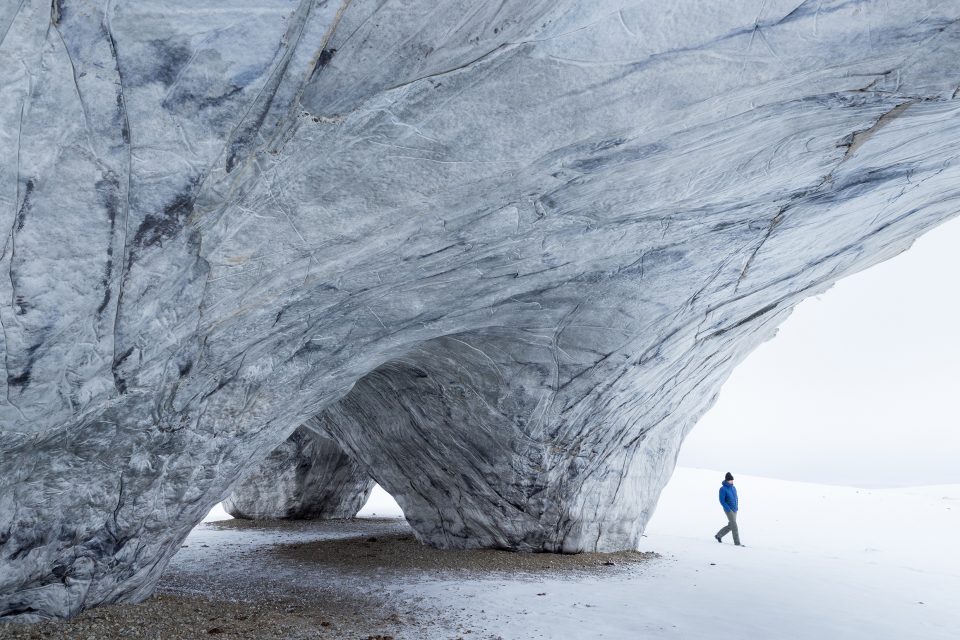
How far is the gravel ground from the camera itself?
451 cm

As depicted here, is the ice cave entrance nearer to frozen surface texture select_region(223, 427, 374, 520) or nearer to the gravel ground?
frozen surface texture select_region(223, 427, 374, 520)

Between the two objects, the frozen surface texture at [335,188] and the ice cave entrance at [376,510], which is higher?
the frozen surface texture at [335,188]

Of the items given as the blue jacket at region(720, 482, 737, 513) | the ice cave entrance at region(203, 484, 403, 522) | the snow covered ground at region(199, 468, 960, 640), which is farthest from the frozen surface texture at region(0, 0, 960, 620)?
the ice cave entrance at region(203, 484, 403, 522)

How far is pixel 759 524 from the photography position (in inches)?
662

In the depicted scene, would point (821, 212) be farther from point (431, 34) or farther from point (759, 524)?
point (759, 524)

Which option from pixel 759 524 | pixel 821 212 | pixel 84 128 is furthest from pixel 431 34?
pixel 759 524

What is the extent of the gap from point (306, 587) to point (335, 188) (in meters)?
4.28

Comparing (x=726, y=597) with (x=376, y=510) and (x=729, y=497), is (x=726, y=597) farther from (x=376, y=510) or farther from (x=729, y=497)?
(x=376, y=510)

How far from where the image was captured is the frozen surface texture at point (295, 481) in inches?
538

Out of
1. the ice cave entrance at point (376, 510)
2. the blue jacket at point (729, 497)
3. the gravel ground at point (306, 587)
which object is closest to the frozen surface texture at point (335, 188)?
the gravel ground at point (306, 587)

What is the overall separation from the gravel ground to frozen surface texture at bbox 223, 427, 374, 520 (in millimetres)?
2248

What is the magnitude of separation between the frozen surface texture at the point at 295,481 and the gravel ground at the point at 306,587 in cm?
225

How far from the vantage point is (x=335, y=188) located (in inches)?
163

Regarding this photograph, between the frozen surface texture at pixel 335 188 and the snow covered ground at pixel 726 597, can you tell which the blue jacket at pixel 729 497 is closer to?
the snow covered ground at pixel 726 597
